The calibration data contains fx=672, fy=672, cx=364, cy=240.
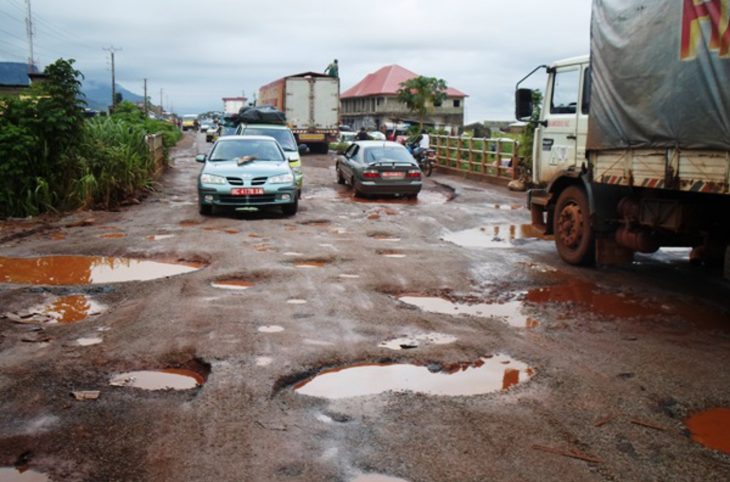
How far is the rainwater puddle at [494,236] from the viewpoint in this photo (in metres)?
10.9

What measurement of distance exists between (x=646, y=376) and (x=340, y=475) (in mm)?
2572

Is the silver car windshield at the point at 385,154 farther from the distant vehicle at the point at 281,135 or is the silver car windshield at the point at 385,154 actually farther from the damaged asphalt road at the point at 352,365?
the damaged asphalt road at the point at 352,365

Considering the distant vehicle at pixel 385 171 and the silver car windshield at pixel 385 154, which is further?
the silver car windshield at pixel 385 154

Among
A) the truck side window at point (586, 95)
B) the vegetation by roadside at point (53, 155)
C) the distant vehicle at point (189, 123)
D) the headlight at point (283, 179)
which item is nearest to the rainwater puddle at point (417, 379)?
the truck side window at point (586, 95)

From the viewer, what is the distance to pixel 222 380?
4.51 meters

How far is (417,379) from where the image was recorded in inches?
185

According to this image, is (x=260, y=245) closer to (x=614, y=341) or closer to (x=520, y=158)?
(x=614, y=341)

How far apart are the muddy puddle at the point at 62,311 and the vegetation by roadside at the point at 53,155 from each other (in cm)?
666

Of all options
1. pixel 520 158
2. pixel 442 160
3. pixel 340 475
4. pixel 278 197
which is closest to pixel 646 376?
pixel 340 475

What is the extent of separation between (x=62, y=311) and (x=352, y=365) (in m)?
3.14

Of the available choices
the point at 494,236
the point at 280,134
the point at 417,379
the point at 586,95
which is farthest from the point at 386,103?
the point at 417,379

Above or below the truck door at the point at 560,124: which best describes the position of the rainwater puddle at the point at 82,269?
below

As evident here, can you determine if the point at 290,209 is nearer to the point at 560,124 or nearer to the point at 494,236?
the point at 494,236

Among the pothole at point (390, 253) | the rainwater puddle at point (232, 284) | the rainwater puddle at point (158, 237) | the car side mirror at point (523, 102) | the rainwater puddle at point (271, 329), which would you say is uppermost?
the car side mirror at point (523, 102)
